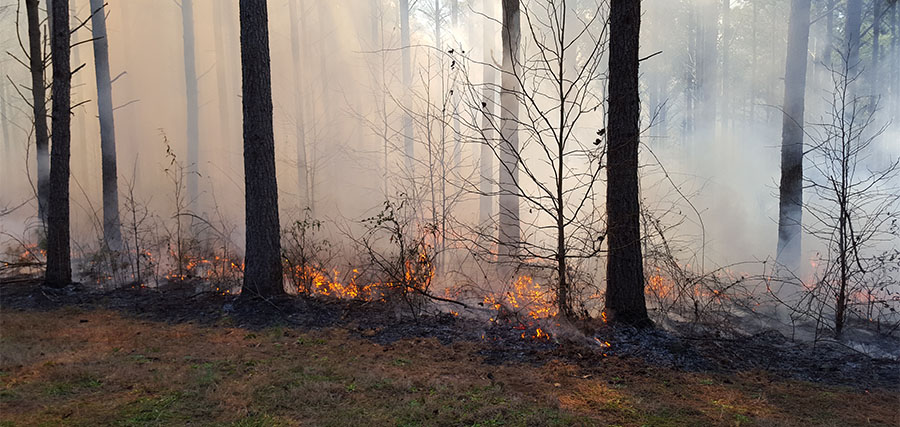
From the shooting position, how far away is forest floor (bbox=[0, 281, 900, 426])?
12.7 feet

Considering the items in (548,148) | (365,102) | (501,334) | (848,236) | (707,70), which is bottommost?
(501,334)

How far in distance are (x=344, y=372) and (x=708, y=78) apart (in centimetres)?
3426

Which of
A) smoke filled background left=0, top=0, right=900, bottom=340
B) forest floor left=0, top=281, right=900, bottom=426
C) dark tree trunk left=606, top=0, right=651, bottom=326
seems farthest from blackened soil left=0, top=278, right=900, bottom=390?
smoke filled background left=0, top=0, right=900, bottom=340

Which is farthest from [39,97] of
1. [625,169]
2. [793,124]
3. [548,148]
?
[793,124]

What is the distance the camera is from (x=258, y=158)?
7.51 metres

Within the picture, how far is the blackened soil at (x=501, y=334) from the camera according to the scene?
17.1ft

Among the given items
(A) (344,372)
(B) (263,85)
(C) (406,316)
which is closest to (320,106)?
(B) (263,85)

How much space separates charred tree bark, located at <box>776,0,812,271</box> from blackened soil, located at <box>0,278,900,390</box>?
14.7ft

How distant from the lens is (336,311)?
24.4 feet

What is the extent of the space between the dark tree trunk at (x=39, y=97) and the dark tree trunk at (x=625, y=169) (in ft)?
35.3

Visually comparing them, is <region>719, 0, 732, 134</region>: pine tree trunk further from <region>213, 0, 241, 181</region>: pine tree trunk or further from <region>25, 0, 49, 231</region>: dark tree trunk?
<region>25, 0, 49, 231</region>: dark tree trunk

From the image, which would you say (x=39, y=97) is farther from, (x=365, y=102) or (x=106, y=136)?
(x=365, y=102)

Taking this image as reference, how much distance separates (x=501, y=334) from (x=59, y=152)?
8086mm

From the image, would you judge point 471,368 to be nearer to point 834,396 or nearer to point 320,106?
point 834,396
